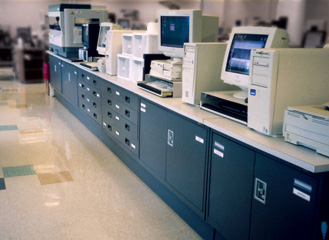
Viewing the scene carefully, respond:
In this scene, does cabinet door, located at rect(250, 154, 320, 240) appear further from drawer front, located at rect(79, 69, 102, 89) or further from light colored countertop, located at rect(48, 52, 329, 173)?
drawer front, located at rect(79, 69, 102, 89)

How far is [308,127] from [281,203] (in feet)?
1.22

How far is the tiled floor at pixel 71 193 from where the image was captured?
101 inches

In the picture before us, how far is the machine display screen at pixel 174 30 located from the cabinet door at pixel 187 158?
2.45ft

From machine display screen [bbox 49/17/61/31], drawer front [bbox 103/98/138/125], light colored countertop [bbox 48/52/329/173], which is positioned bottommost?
drawer front [bbox 103/98/138/125]

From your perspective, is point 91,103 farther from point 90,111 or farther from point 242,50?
point 242,50

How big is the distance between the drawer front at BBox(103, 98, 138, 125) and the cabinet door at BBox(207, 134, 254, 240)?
4.31 ft

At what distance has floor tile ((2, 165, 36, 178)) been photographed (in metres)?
3.48

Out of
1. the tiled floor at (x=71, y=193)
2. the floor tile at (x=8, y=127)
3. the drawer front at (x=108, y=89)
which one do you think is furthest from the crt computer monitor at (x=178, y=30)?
the floor tile at (x=8, y=127)

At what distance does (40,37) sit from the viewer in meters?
9.65

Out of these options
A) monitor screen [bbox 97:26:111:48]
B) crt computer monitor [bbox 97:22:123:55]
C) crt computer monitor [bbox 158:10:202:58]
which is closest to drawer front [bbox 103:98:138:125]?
crt computer monitor [bbox 158:10:202:58]

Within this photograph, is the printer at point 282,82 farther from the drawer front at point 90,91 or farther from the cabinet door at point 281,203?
the drawer front at point 90,91

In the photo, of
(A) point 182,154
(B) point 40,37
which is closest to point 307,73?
(A) point 182,154

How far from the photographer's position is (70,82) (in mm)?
5699

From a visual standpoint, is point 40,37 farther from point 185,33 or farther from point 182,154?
point 182,154
